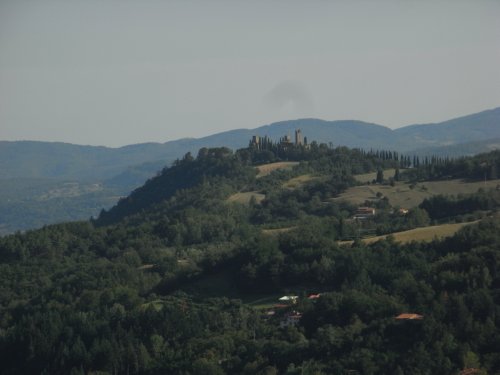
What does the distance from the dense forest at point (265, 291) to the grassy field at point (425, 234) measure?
1782 mm

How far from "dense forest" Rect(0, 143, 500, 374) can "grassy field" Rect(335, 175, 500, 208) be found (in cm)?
172

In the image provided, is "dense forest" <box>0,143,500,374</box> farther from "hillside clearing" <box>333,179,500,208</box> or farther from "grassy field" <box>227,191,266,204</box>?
"hillside clearing" <box>333,179,500,208</box>

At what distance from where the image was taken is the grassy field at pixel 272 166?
356 feet

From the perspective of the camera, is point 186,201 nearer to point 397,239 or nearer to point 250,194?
point 250,194

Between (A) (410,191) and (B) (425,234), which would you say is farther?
(A) (410,191)

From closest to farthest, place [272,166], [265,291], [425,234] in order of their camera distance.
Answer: [265,291], [425,234], [272,166]

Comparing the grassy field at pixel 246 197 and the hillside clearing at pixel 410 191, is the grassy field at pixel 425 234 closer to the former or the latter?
the hillside clearing at pixel 410 191

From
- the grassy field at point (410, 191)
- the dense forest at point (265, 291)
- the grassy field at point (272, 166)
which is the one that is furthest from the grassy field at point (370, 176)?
the grassy field at point (272, 166)

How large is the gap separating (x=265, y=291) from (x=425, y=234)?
974cm

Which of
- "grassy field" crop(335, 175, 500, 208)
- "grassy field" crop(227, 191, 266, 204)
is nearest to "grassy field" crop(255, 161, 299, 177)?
"grassy field" crop(227, 191, 266, 204)

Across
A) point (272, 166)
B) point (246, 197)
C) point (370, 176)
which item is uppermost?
point (272, 166)

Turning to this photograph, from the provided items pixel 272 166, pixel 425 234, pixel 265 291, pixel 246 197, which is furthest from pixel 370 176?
pixel 265 291

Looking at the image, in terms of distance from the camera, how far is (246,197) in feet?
324

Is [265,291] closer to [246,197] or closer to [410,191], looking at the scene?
[410,191]
